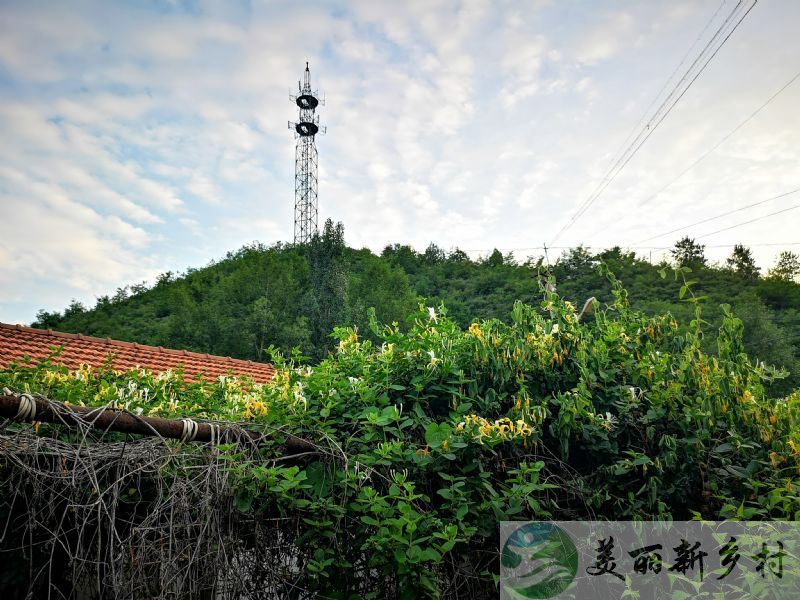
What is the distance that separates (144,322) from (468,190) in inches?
716

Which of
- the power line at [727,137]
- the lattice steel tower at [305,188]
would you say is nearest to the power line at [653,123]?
the power line at [727,137]

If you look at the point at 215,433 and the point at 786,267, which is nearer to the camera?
the point at 215,433

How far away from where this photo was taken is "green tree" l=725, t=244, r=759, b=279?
28.4m

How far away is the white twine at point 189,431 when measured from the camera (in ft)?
6.85

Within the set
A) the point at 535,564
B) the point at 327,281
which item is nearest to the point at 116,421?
the point at 535,564

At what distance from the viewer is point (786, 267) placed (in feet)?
120

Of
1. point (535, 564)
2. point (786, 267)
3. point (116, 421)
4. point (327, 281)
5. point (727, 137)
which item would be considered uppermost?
point (786, 267)

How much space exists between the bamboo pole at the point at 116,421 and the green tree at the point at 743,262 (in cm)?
3125

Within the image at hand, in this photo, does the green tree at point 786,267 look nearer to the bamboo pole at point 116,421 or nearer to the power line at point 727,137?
the power line at point 727,137

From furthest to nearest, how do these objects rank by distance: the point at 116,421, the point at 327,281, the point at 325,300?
1. the point at 327,281
2. the point at 325,300
3. the point at 116,421

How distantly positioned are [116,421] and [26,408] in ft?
0.97

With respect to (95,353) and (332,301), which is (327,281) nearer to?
(332,301)

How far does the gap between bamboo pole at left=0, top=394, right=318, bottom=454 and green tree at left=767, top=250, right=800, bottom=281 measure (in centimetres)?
4192

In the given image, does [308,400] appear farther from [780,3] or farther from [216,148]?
[216,148]
